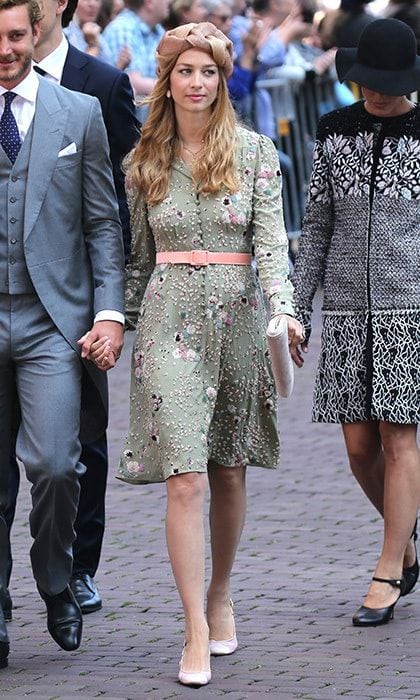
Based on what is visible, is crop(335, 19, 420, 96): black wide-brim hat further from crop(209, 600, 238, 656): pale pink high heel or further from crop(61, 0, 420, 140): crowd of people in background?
crop(61, 0, 420, 140): crowd of people in background

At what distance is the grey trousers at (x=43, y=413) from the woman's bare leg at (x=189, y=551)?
319 mm

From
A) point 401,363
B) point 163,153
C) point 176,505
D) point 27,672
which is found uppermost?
point 163,153

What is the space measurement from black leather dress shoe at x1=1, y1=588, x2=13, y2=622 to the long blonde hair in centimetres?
143

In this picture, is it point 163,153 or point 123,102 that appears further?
point 123,102

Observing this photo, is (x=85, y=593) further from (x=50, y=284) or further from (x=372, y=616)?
(x=50, y=284)

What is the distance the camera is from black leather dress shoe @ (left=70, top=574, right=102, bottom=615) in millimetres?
6312

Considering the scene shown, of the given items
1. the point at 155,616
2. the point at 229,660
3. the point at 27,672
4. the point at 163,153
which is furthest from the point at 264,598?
the point at 163,153

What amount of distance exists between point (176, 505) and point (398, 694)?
872 millimetres

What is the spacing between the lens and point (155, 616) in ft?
20.4

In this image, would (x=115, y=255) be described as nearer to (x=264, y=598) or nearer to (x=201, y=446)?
(x=201, y=446)

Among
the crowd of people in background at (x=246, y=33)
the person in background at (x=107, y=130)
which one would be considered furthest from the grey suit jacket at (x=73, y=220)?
the crowd of people in background at (x=246, y=33)

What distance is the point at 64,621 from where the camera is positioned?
18.3 feet

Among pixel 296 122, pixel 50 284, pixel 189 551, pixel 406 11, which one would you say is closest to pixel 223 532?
pixel 189 551

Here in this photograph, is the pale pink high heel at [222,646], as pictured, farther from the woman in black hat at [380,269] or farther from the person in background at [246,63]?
the person in background at [246,63]
